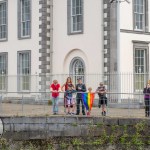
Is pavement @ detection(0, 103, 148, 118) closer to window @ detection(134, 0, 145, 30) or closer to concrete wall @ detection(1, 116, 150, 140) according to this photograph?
concrete wall @ detection(1, 116, 150, 140)

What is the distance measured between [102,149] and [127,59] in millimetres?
11925

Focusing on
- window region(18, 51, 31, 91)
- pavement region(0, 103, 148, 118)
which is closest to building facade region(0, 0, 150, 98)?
window region(18, 51, 31, 91)

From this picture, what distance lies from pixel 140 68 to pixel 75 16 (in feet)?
17.7

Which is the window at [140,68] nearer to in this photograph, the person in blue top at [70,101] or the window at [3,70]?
the person in blue top at [70,101]

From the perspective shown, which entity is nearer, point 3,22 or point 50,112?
point 50,112

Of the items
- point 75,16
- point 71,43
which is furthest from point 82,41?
point 75,16

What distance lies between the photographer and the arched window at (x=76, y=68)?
109 feet

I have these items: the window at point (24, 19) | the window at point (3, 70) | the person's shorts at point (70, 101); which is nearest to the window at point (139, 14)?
the window at point (24, 19)

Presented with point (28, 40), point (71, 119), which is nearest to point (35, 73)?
point (28, 40)

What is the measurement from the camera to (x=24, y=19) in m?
37.0

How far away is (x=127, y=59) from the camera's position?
31.6 meters

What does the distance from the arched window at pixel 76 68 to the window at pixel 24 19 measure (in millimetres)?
4488

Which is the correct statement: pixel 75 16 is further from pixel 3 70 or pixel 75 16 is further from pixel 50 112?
pixel 50 112

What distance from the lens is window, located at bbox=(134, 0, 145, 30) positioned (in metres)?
32.4
